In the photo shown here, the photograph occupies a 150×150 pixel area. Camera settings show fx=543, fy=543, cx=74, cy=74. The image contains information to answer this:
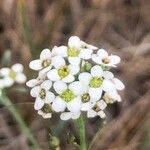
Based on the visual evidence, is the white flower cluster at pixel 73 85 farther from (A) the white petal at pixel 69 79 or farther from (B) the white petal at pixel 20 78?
(B) the white petal at pixel 20 78

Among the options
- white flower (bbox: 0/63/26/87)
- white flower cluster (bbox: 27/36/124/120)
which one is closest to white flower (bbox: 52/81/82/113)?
white flower cluster (bbox: 27/36/124/120)

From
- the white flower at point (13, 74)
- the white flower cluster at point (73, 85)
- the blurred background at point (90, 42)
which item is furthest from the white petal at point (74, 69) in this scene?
the white flower at point (13, 74)

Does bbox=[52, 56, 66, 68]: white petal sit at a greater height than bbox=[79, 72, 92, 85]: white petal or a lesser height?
greater

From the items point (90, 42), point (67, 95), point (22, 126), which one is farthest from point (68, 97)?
point (90, 42)

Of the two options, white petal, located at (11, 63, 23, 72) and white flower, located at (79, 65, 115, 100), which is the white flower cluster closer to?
white flower, located at (79, 65, 115, 100)

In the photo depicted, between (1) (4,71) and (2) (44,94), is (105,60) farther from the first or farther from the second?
(1) (4,71)

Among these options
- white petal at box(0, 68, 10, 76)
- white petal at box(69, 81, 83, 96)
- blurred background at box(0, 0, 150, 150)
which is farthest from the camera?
white petal at box(0, 68, 10, 76)

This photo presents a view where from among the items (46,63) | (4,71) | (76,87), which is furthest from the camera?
(4,71)

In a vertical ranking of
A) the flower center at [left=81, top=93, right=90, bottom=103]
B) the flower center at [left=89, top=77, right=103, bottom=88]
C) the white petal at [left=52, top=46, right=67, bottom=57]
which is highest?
the white petal at [left=52, top=46, right=67, bottom=57]
